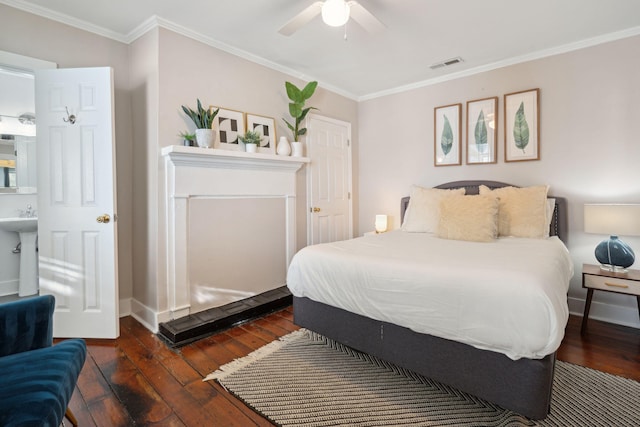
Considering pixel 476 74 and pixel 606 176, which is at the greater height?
pixel 476 74

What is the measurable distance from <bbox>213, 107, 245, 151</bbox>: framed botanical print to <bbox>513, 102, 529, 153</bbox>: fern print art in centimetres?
288

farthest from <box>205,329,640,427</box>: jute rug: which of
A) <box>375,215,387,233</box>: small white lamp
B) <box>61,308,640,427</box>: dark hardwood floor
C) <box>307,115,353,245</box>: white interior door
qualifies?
<box>375,215,387,233</box>: small white lamp

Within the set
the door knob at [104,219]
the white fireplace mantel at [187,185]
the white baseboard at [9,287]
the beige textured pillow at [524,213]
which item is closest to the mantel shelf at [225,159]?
the white fireplace mantel at [187,185]

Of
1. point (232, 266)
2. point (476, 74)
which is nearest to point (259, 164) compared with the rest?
point (232, 266)

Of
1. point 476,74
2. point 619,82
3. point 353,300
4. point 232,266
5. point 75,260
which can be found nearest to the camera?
point 353,300

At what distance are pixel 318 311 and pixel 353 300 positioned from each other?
1.21 feet

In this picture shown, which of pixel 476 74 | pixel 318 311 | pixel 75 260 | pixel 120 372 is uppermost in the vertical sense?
pixel 476 74

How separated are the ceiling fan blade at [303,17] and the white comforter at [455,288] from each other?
63.4 inches

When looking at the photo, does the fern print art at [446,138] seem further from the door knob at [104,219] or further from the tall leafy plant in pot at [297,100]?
the door knob at [104,219]

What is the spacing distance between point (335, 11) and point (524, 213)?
2374mm

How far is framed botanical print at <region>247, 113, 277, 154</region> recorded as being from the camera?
129 inches

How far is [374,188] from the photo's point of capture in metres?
4.61

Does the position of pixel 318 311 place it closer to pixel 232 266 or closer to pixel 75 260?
pixel 232 266

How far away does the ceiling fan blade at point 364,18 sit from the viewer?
211cm
